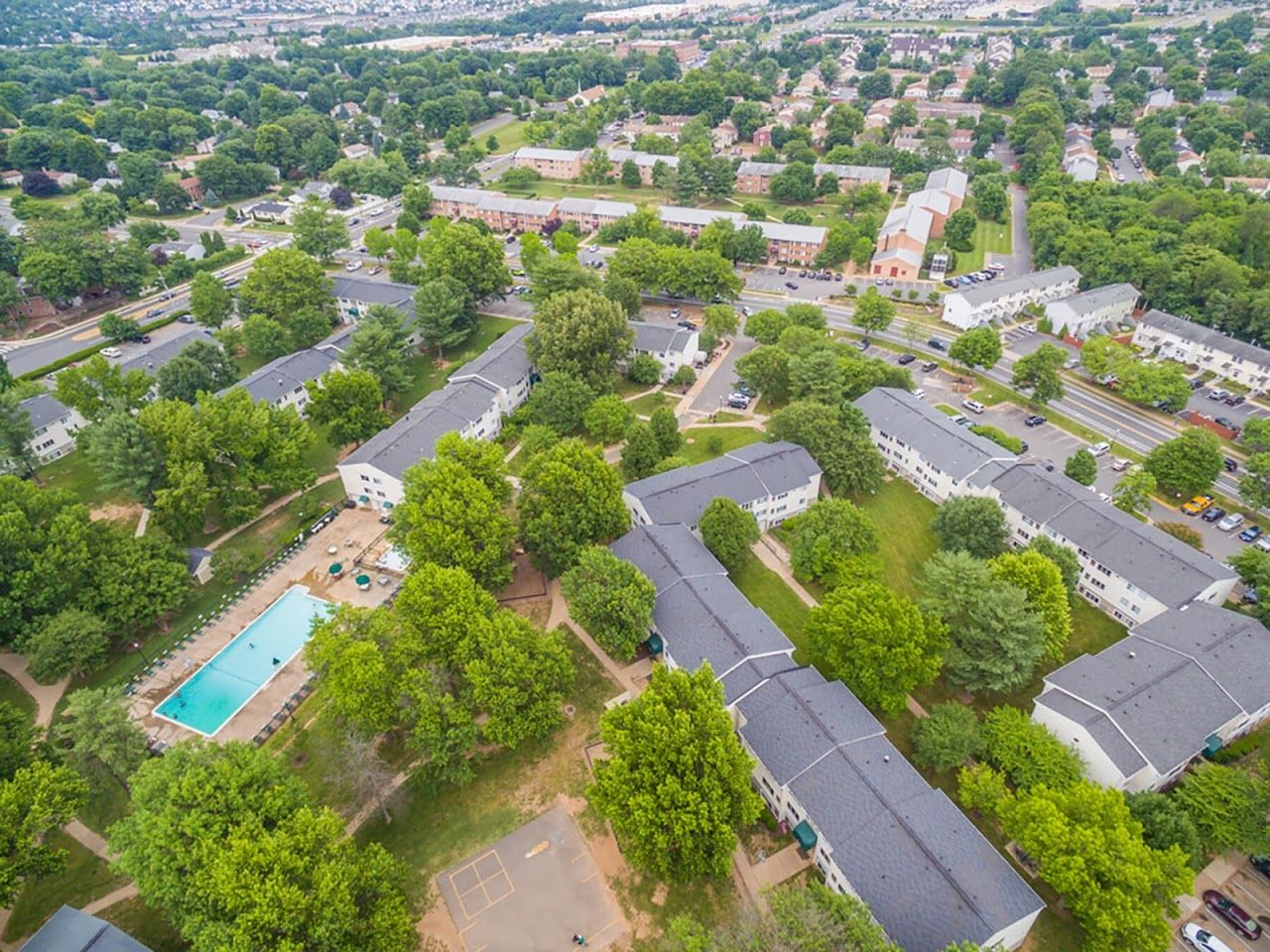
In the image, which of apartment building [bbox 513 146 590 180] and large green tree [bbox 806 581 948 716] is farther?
apartment building [bbox 513 146 590 180]

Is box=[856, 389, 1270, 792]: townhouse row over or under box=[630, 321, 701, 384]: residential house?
over

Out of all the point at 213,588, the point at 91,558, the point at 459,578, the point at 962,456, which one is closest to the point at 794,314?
the point at 962,456

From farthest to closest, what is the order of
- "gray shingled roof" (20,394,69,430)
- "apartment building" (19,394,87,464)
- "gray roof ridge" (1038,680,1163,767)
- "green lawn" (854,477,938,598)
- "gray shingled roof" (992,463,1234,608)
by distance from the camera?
"apartment building" (19,394,87,464) < "gray shingled roof" (20,394,69,430) < "green lawn" (854,477,938,598) < "gray shingled roof" (992,463,1234,608) < "gray roof ridge" (1038,680,1163,767)

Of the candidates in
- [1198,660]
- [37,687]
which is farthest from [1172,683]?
[37,687]

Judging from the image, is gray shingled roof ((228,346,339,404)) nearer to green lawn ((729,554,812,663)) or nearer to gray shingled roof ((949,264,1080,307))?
green lawn ((729,554,812,663))

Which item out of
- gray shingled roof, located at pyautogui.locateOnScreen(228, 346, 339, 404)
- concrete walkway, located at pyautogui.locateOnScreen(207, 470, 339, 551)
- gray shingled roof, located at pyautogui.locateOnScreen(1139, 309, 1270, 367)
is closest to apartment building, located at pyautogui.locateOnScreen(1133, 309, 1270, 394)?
gray shingled roof, located at pyautogui.locateOnScreen(1139, 309, 1270, 367)

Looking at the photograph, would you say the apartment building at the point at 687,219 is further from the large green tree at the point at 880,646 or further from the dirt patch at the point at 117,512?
the dirt patch at the point at 117,512

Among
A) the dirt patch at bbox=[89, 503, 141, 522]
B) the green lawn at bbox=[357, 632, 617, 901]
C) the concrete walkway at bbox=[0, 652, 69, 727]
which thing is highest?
the green lawn at bbox=[357, 632, 617, 901]

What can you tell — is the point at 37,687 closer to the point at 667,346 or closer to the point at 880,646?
the point at 880,646
